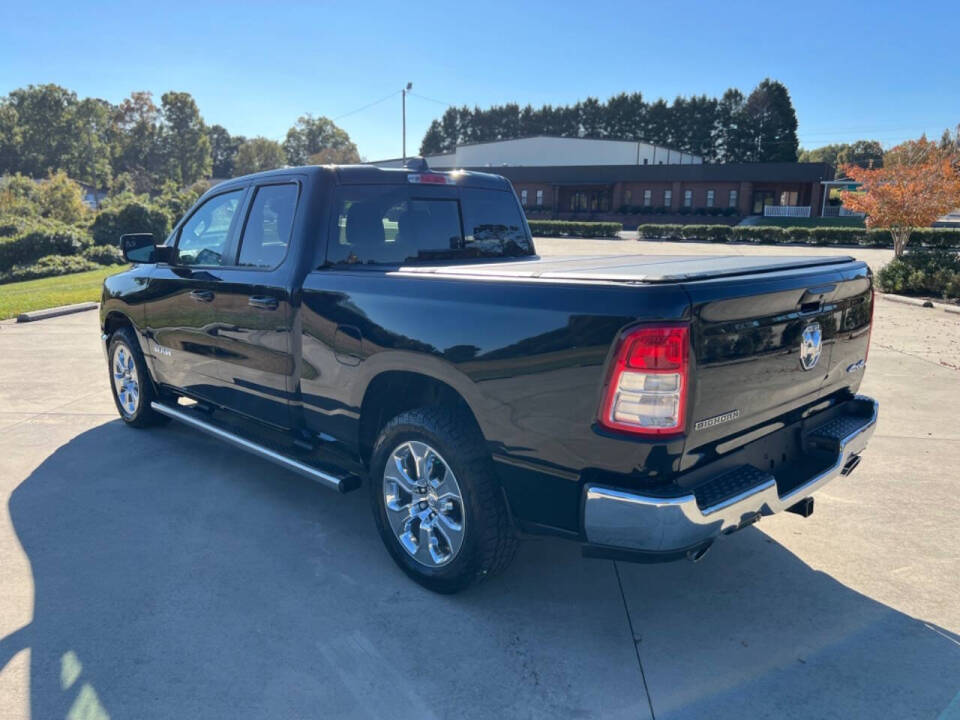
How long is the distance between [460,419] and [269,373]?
60.1 inches

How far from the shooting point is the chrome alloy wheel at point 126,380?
5828 millimetres

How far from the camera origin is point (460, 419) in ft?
10.6

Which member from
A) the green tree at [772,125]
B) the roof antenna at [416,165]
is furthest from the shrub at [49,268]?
the green tree at [772,125]

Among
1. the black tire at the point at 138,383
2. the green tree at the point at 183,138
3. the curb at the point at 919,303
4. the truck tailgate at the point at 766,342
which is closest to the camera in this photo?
the truck tailgate at the point at 766,342

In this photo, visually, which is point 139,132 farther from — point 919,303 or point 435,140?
point 919,303

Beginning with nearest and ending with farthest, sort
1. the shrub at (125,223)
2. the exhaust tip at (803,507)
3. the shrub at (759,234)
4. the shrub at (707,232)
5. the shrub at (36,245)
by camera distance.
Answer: the exhaust tip at (803,507) < the shrub at (36,245) < the shrub at (125,223) < the shrub at (759,234) < the shrub at (707,232)

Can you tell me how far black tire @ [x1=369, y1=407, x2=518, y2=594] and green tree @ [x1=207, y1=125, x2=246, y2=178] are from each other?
169 m

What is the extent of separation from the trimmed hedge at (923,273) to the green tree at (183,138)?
372 feet

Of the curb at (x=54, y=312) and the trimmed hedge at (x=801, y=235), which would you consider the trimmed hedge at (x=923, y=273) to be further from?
the trimmed hedge at (x=801, y=235)

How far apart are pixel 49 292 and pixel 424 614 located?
47.1 feet

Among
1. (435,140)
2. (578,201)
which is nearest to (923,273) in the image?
(578,201)

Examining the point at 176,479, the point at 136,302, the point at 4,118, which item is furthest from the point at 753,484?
the point at 4,118

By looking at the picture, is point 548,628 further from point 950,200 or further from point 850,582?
point 950,200

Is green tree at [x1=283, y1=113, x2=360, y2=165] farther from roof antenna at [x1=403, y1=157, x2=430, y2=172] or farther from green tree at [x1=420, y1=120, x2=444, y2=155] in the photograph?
roof antenna at [x1=403, y1=157, x2=430, y2=172]
